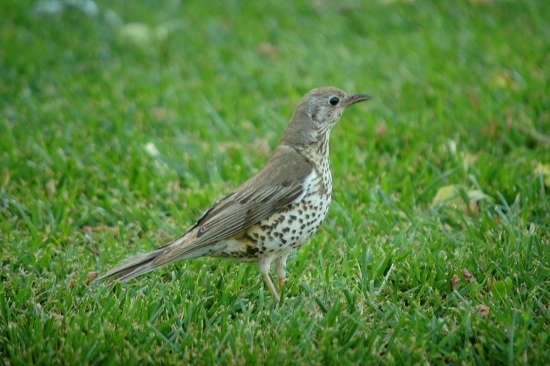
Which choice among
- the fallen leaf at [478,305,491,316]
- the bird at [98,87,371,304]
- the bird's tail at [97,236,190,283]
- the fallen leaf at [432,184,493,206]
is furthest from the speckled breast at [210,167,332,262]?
the fallen leaf at [432,184,493,206]

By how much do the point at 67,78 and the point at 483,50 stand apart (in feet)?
14.9

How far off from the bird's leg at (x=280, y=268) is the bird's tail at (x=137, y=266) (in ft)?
2.19

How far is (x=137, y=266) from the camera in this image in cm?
375

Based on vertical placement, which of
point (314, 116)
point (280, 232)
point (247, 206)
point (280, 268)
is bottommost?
point (280, 268)

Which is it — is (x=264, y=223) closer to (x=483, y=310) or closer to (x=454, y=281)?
(x=454, y=281)

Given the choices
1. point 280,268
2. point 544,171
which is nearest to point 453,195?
point 544,171

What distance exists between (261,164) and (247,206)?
1.56 metres

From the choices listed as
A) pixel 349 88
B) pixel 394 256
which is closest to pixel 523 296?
pixel 394 256

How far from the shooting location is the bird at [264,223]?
12.4ft

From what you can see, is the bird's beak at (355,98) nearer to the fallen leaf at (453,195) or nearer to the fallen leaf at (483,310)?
the fallen leaf at (453,195)

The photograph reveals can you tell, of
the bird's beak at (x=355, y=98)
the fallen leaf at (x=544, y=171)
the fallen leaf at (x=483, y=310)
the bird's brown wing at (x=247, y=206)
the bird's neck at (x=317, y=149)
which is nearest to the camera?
the fallen leaf at (x=483, y=310)

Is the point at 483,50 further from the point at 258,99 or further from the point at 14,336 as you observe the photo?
the point at 14,336

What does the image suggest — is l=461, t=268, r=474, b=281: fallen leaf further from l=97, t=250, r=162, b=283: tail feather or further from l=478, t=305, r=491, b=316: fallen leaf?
l=97, t=250, r=162, b=283: tail feather

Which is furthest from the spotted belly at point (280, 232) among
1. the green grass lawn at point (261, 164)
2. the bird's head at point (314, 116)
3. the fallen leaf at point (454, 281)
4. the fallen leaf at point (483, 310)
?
the fallen leaf at point (483, 310)
